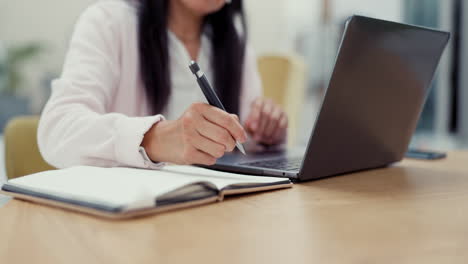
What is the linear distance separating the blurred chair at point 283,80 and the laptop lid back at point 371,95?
1229mm

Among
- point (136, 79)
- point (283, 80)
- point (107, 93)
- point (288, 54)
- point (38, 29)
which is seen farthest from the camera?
point (38, 29)

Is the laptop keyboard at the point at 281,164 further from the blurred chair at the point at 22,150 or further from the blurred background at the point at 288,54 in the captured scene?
the blurred background at the point at 288,54

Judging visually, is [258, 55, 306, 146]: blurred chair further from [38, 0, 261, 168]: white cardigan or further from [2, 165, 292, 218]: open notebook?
[2, 165, 292, 218]: open notebook

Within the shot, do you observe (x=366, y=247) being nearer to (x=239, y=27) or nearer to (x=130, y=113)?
(x=130, y=113)

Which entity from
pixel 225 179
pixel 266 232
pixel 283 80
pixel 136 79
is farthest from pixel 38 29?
pixel 266 232

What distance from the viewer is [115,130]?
28.5 inches

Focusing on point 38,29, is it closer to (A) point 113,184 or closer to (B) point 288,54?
(B) point 288,54

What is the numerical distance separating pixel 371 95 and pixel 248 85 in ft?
2.42

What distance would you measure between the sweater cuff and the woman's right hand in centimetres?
1

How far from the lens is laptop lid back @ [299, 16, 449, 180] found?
2.04 feet

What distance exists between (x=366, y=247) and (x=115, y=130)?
1.48 feet

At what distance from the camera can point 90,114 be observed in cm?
80

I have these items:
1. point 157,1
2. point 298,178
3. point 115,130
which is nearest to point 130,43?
point 157,1

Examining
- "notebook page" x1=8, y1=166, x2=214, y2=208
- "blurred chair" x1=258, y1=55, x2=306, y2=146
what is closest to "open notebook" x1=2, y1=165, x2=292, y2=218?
"notebook page" x1=8, y1=166, x2=214, y2=208
